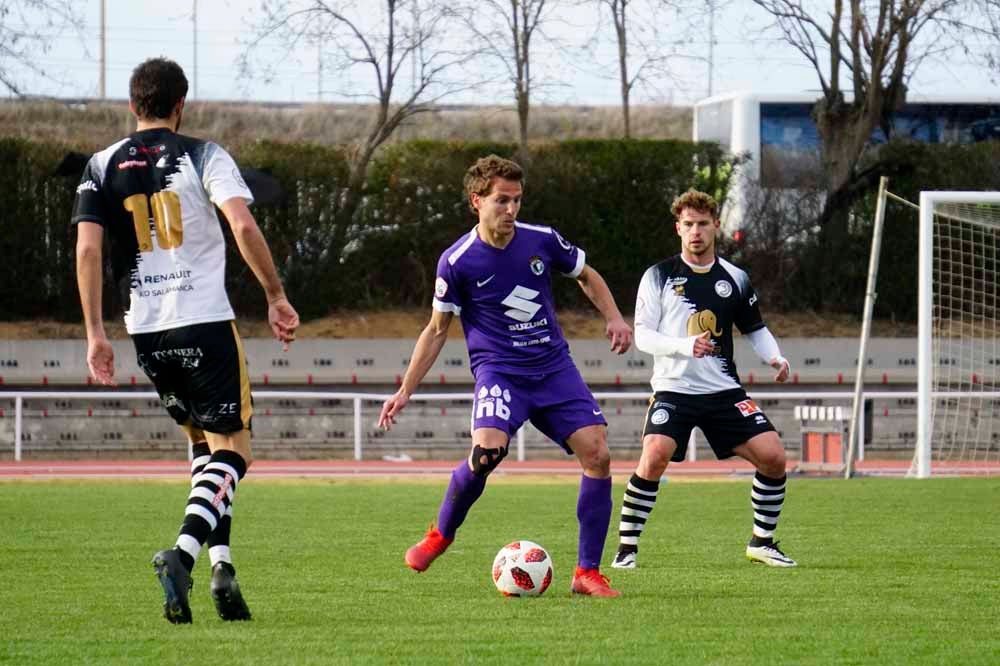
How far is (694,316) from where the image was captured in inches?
341

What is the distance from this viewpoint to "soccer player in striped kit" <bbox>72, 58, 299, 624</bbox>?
5941mm

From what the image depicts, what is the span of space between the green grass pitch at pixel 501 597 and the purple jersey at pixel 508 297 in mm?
1130

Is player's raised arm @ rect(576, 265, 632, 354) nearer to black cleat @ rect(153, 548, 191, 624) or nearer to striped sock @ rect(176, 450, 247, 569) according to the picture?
striped sock @ rect(176, 450, 247, 569)

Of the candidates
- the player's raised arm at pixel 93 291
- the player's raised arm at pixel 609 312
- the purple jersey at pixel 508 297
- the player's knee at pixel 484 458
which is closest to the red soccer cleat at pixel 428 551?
the player's knee at pixel 484 458

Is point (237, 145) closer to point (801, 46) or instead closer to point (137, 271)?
point (801, 46)

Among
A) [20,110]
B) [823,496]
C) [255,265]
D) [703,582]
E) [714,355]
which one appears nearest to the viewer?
[255,265]

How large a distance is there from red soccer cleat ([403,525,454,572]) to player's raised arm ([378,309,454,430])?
593mm

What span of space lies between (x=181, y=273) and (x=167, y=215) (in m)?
0.24

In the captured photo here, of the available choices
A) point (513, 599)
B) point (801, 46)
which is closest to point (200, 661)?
point (513, 599)

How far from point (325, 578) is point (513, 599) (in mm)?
1223

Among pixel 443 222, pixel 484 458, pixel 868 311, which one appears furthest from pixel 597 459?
pixel 443 222

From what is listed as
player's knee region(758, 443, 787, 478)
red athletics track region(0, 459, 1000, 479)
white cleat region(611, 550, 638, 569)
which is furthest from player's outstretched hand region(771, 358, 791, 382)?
red athletics track region(0, 459, 1000, 479)

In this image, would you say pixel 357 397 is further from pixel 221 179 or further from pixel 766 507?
pixel 221 179

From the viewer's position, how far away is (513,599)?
688cm
